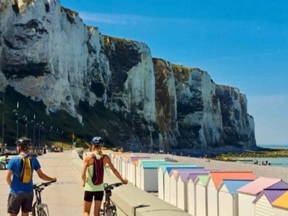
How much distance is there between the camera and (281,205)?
6.66 meters

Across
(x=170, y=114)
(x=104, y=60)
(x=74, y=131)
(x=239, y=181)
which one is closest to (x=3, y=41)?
(x=74, y=131)

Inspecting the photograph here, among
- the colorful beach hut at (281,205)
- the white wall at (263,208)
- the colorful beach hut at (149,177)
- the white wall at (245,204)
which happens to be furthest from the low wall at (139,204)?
the colorful beach hut at (149,177)

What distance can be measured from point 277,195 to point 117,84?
16038cm

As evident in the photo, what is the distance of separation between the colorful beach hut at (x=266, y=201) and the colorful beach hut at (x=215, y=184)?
224 centimetres

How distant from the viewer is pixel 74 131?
134500 mm

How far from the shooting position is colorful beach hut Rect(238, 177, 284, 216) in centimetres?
816

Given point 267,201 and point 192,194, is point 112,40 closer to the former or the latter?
point 192,194

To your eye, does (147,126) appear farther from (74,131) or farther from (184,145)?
(74,131)

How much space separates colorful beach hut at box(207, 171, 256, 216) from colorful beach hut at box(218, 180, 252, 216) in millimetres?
183

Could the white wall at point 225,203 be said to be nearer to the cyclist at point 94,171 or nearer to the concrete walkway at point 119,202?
the concrete walkway at point 119,202

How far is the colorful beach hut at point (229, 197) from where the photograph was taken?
9086 mm

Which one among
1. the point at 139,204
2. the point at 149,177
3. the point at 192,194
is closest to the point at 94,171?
the point at 139,204

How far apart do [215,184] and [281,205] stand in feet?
11.7

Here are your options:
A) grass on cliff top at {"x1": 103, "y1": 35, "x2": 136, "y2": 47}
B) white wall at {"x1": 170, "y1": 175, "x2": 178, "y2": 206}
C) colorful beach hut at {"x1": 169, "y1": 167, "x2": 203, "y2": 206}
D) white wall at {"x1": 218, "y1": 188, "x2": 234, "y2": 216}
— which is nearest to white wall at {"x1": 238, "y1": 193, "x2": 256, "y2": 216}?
white wall at {"x1": 218, "y1": 188, "x2": 234, "y2": 216}
